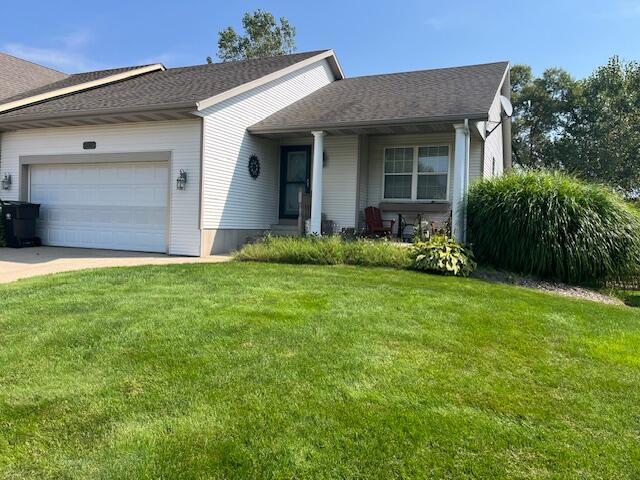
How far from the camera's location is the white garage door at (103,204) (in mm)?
11078

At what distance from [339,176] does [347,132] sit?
4.57 feet

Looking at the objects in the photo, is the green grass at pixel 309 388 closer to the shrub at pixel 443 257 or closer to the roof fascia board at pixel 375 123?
the shrub at pixel 443 257

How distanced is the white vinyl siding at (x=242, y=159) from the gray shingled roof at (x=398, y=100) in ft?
1.33

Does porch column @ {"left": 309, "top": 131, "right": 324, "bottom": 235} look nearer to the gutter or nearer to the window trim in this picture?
Answer: the window trim

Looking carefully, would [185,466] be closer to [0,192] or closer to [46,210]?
[46,210]

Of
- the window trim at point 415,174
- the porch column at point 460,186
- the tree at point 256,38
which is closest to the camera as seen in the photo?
the porch column at point 460,186

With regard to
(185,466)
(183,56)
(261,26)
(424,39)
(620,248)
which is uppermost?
Result: (261,26)

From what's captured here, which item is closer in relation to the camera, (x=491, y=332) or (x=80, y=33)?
(x=491, y=332)

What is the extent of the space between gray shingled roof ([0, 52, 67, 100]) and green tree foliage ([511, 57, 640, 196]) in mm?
21937

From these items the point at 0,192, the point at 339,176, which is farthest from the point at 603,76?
the point at 0,192

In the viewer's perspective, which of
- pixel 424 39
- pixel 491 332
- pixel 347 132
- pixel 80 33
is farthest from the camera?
pixel 80 33

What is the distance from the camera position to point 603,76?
2466cm

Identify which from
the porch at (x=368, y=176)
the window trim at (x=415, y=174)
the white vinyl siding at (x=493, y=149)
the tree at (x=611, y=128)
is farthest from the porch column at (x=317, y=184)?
the tree at (x=611, y=128)

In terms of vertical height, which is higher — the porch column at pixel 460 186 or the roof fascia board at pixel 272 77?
the roof fascia board at pixel 272 77
